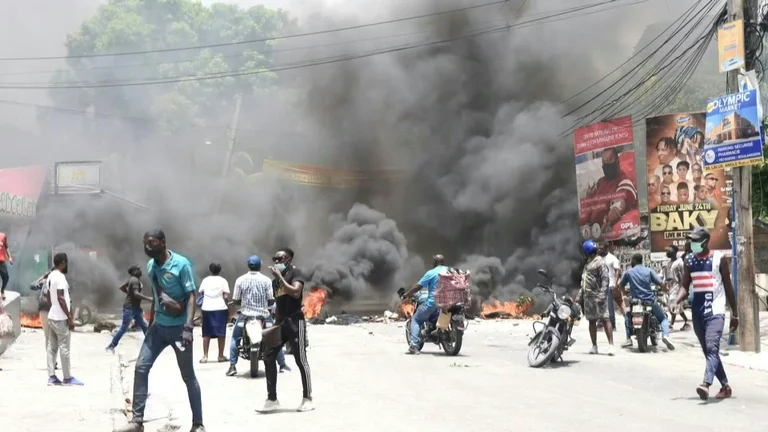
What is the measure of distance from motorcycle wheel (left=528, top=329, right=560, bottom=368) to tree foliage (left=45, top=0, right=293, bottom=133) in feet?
113

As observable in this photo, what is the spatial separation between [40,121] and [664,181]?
3346 cm

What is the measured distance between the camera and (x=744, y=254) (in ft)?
39.8

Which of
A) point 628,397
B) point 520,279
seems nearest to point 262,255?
point 520,279

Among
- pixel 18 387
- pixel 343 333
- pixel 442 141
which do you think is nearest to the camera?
pixel 18 387

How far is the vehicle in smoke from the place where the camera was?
1245cm

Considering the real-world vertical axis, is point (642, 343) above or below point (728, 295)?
below

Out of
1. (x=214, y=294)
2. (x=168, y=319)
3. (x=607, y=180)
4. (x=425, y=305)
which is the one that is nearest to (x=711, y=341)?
(x=168, y=319)

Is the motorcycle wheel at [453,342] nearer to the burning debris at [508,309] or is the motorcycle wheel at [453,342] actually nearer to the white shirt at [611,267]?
the white shirt at [611,267]

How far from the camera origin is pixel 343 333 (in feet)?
57.8

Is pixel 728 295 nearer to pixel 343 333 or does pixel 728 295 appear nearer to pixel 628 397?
pixel 628 397

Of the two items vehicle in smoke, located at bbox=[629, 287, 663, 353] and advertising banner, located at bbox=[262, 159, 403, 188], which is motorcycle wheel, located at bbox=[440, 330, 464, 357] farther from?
advertising banner, located at bbox=[262, 159, 403, 188]

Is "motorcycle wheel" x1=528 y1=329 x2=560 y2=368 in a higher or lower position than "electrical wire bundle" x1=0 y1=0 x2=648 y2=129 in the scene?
lower

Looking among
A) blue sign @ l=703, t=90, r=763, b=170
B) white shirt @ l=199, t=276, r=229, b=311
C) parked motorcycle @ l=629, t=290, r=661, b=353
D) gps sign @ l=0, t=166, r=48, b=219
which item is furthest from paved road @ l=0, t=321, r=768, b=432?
gps sign @ l=0, t=166, r=48, b=219

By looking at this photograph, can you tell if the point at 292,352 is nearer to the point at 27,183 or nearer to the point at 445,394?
the point at 445,394
